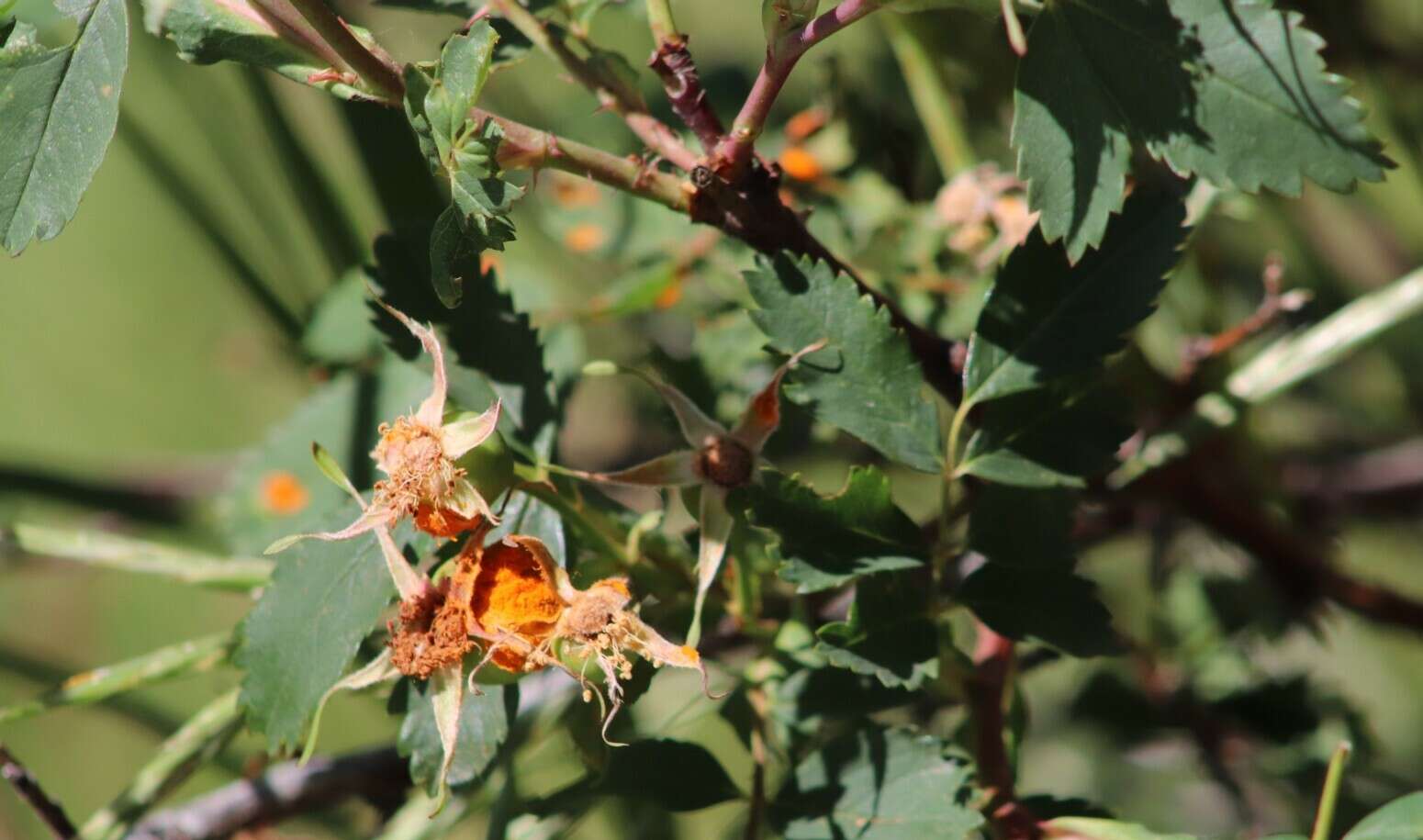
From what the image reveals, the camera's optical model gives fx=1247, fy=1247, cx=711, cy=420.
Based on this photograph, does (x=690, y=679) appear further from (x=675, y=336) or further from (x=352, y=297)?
(x=352, y=297)

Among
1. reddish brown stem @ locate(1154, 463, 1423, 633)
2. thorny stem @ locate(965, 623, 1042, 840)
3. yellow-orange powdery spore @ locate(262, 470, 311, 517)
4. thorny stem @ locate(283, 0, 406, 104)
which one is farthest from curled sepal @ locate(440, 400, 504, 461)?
reddish brown stem @ locate(1154, 463, 1423, 633)

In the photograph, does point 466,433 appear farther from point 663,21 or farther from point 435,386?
point 663,21

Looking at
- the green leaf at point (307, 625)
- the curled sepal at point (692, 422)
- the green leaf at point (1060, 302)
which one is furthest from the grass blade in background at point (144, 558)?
the green leaf at point (1060, 302)

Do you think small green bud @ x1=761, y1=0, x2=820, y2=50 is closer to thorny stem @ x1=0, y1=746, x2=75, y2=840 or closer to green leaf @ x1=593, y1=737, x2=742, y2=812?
green leaf @ x1=593, y1=737, x2=742, y2=812

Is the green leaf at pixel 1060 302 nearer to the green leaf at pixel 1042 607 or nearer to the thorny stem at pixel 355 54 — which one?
the green leaf at pixel 1042 607

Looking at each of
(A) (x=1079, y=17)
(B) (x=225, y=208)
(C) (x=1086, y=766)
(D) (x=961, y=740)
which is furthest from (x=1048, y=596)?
(B) (x=225, y=208)

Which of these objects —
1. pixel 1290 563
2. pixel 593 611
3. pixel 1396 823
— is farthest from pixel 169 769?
pixel 1290 563
